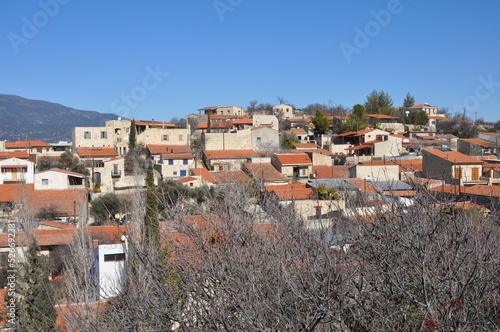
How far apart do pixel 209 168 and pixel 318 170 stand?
8.41m

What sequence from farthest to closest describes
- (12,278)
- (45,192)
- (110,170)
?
(110,170) < (45,192) < (12,278)

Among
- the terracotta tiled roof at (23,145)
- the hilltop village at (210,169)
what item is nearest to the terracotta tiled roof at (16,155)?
the hilltop village at (210,169)

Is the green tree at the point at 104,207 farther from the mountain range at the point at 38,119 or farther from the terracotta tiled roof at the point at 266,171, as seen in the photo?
the mountain range at the point at 38,119

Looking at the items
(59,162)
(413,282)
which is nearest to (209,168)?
(59,162)

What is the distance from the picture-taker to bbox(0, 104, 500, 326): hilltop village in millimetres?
19781

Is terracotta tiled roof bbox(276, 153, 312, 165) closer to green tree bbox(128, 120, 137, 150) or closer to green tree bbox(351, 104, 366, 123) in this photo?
green tree bbox(128, 120, 137, 150)

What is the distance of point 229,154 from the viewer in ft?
127

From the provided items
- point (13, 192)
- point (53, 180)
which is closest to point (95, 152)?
point (53, 180)

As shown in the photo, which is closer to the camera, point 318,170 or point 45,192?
point 45,192

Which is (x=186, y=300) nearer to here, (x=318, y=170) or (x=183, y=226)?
(x=183, y=226)

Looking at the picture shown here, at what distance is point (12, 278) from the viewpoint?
495 inches

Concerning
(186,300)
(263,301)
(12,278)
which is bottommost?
(12,278)

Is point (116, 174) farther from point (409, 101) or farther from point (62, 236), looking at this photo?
point (409, 101)

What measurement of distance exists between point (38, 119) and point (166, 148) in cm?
6592
